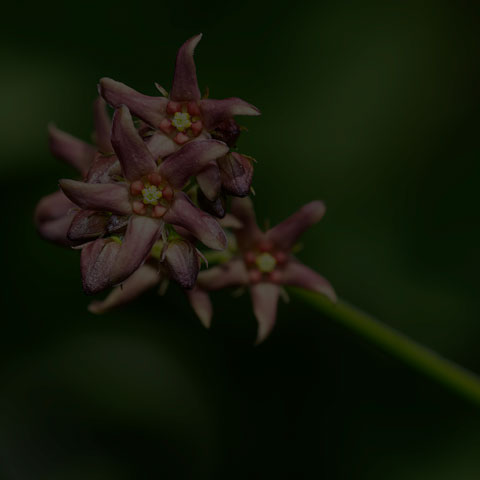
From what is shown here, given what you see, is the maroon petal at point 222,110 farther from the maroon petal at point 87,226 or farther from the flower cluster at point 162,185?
the maroon petal at point 87,226

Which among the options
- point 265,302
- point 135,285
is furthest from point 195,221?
point 265,302

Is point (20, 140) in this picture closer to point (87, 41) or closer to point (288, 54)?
point (87, 41)

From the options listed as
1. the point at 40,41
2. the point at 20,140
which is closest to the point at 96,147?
the point at 20,140

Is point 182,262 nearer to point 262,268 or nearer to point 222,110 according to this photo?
point 222,110

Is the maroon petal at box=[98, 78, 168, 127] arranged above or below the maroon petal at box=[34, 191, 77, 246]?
above

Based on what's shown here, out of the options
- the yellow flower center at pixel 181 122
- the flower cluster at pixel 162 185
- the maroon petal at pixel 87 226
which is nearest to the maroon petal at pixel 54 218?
the flower cluster at pixel 162 185

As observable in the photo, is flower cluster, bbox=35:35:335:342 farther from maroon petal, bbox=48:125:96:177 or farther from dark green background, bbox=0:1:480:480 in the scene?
dark green background, bbox=0:1:480:480

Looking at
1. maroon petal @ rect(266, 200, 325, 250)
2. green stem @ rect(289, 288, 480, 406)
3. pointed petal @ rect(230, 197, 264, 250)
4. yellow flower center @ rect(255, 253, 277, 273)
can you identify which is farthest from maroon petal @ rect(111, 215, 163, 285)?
green stem @ rect(289, 288, 480, 406)
